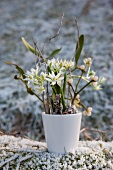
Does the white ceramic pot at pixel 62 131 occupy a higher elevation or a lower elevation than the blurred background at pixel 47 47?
lower

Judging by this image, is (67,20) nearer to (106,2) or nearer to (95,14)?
(95,14)

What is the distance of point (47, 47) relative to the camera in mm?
3018

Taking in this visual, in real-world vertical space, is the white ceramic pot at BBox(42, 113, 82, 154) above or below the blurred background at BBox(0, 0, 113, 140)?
below

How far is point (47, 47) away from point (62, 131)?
2.25 meters

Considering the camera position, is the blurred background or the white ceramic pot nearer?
the white ceramic pot

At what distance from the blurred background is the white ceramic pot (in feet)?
0.85

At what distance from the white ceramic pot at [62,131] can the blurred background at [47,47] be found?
259 mm

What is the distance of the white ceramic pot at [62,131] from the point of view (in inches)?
31.9

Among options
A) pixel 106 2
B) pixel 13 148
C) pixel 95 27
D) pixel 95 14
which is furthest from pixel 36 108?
pixel 106 2

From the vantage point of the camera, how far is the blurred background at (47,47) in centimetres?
211

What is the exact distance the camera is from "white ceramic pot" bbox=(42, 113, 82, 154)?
2.65 ft

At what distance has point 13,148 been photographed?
851 millimetres

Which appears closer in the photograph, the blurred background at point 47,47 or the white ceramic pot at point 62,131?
the white ceramic pot at point 62,131

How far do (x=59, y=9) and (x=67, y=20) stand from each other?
15.9 inches
